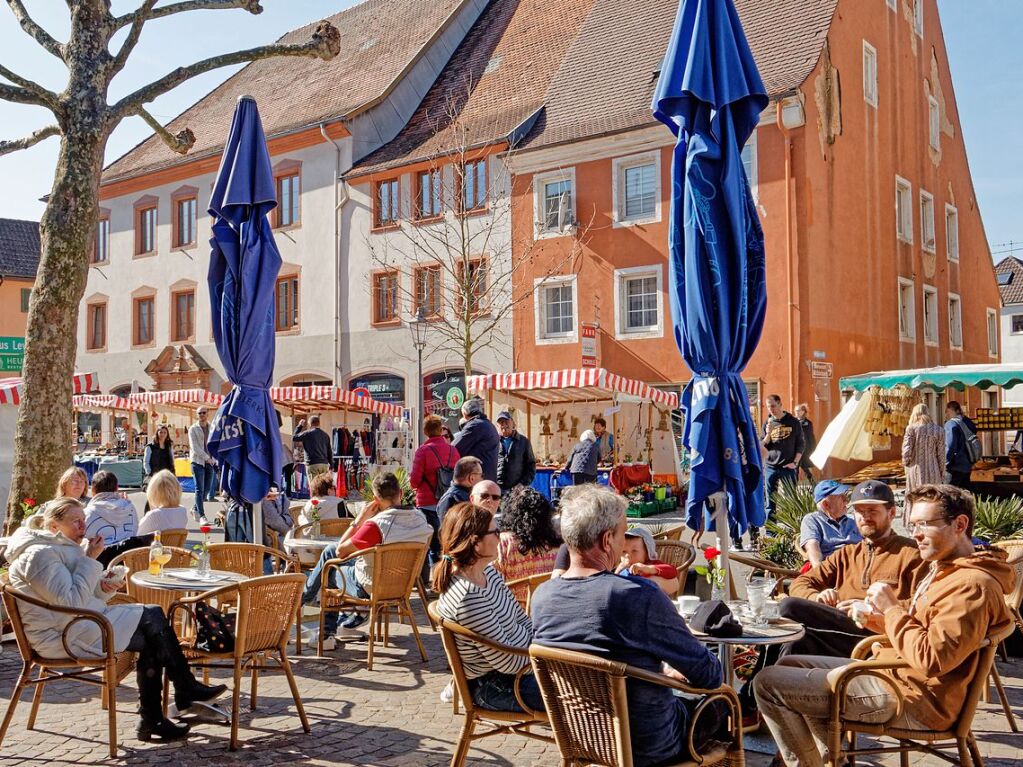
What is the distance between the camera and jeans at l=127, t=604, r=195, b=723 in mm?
5203

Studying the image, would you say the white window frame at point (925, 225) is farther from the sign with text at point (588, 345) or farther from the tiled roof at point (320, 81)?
the tiled roof at point (320, 81)

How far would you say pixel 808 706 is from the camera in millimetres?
4207

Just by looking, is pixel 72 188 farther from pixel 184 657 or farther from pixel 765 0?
pixel 765 0

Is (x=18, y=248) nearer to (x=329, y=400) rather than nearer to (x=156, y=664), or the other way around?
(x=329, y=400)

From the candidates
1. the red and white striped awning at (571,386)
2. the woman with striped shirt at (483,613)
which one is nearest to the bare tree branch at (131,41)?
the woman with striped shirt at (483,613)

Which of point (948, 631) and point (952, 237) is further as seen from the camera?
point (952, 237)

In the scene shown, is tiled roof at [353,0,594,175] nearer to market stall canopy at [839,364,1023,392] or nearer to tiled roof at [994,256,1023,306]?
market stall canopy at [839,364,1023,392]

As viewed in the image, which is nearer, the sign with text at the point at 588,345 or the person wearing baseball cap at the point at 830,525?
the person wearing baseball cap at the point at 830,525

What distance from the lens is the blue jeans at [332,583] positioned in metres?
7.15

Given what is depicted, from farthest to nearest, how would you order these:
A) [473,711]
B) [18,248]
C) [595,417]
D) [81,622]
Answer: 1. [18,248]
2. [595,417]
3. [81,622]
4. [473,711]

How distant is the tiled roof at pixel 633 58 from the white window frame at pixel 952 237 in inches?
370

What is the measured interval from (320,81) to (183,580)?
28.1m

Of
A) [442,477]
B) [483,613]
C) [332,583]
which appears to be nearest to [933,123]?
[442,477]

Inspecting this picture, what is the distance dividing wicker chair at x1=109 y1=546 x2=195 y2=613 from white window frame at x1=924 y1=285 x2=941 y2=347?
2474cm
